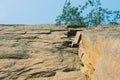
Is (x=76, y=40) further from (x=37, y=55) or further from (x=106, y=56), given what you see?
(x=106, y=56)

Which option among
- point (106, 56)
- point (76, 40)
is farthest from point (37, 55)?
point (106, 56)

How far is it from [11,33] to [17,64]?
3.03 m

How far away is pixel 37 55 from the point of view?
8.72 m

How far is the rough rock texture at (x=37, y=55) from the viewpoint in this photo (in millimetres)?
7594

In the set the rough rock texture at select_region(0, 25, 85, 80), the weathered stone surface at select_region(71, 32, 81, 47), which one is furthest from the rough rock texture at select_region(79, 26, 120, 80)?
the weathered stone surface at select_region(71, 32, 81, 47)

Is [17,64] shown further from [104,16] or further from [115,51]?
[104,16]

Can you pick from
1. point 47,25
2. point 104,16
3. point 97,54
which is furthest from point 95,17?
point 97,54

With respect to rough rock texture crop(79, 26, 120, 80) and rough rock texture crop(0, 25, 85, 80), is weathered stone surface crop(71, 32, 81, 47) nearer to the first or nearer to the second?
rough rock texture crop(0, 25, 85, 80)

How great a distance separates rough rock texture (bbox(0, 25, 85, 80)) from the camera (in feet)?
24.9

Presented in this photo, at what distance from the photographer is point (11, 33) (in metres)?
11.0

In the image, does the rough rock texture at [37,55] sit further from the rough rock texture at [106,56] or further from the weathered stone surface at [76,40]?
the rough rock texture at [106,56]

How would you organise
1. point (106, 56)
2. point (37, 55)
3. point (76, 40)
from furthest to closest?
1. point (76, 40)
2. point (37, 55)
3. point (106, 56)

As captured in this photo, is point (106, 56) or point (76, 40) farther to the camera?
point (76, 40)

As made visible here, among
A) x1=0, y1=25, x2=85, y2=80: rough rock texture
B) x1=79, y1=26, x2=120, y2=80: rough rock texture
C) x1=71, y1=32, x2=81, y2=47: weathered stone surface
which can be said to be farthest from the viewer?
x1=71, y1=32, x2=81, y2=47: weathered stone surface
